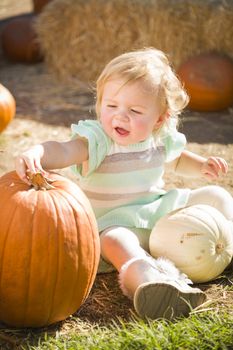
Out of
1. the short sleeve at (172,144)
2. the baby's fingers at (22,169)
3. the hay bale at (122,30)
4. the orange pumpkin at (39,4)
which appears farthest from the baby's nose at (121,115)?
the orange pumpkin at (39,4)

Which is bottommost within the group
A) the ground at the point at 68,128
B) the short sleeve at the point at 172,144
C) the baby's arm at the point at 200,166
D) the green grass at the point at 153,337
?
the ground at the point at 68,128

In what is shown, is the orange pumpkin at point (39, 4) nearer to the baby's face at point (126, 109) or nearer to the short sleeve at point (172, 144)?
the short sleeve at point (172, 144)

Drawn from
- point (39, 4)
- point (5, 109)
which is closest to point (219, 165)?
point (5, 109)

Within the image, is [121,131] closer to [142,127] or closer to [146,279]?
[142,127]

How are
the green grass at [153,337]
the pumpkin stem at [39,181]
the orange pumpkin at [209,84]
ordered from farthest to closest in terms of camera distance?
the orange pumpkin at [209,84] → the pumpkin stem at [39,181] → the green grass at [153,337]

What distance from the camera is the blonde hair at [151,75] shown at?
314cm

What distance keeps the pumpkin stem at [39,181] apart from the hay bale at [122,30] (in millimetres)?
4620

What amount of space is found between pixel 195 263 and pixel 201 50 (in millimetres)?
4387

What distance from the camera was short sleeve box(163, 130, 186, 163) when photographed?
11.7 feet

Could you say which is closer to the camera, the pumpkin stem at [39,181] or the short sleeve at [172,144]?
the pumpkin stem at [39,181]

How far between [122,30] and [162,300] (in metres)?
5.29

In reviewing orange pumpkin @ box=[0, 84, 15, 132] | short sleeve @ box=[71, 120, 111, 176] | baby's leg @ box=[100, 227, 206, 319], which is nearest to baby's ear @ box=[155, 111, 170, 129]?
short sleeve @ box=[71, 120, 111, 176]

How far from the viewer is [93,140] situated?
127 inches

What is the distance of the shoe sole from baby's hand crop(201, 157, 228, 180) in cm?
84
